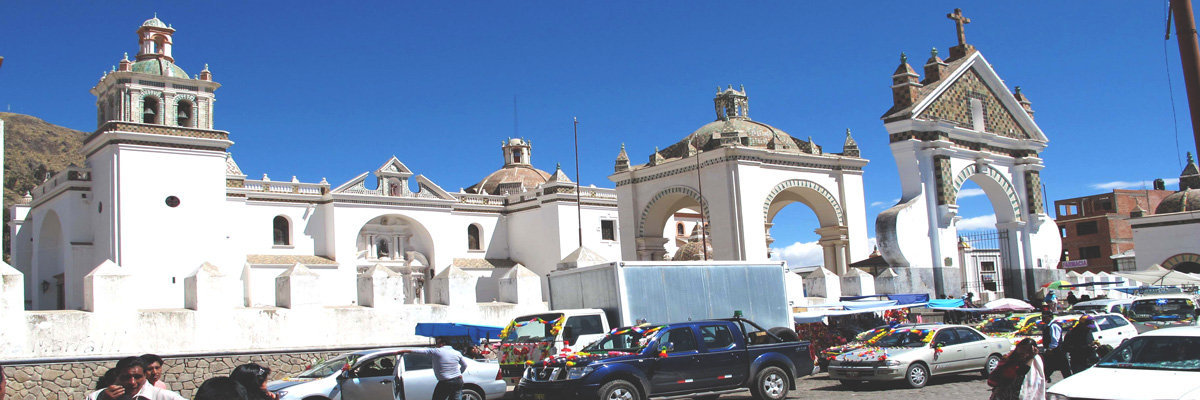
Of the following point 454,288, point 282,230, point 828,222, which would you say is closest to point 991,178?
point 828,222

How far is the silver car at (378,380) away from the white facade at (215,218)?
7.25 meters

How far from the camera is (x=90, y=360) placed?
45.0 ft

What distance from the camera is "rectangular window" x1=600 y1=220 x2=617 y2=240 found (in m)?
41.8

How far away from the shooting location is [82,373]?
1364cm

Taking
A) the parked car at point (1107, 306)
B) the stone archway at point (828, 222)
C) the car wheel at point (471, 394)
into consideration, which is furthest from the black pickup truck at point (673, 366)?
the stone archway at point (828, 222)

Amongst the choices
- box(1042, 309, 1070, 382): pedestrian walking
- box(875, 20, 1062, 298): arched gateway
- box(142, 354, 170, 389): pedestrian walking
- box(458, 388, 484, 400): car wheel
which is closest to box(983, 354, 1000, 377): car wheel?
box(1042, 309, 1070, 382): pedestrian walking

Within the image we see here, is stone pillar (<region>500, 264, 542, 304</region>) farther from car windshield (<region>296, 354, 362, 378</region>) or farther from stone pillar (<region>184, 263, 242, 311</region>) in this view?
car windshield (<region>296, 354, 362, 378</region>)

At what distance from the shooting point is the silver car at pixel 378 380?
10805mm

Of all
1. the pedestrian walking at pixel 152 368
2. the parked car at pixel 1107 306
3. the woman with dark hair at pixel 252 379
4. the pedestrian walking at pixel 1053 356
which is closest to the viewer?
the woman with dark hair at pixel 252 379

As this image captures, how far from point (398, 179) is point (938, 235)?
23.6 metres

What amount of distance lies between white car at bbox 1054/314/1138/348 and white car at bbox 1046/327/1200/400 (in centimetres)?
570

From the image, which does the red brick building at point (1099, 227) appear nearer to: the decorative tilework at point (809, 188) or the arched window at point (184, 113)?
the decorative tilework at point (809, 188)

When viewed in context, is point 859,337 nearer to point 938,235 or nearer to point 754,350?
point 754,350

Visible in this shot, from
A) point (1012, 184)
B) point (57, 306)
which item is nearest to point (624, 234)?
point (1012, 184)
